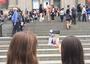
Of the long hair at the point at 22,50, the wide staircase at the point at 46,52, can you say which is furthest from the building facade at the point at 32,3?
the long hair at the point at 22,50

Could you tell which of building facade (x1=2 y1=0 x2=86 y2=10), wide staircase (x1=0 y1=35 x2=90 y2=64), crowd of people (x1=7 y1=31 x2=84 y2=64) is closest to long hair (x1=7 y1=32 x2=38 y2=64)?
crowd of people (x1=7 y1=31 x2=84 y2=64)

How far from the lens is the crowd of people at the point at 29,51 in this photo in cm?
355

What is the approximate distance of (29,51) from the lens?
3.59m

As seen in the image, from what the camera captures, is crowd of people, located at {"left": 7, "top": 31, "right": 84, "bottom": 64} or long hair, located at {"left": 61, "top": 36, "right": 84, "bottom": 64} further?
long hair, located at {"left": 61, "top": 36, "right": 84, "bottom": 64}

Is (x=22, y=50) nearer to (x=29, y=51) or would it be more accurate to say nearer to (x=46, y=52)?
(x=29, y=51)

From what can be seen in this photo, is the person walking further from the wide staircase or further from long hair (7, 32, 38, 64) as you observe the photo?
the wide staircase

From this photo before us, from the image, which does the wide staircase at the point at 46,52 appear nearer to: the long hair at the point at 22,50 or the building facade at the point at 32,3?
the long hair at the point at 22,50

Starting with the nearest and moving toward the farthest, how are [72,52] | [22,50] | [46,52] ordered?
1. [22,50]
2. [72,52]
3. [46,52]

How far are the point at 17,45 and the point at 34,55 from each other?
18cm

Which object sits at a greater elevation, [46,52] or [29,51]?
[29,51]

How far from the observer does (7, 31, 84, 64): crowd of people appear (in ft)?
11.6

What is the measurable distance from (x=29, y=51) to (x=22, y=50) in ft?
0.22

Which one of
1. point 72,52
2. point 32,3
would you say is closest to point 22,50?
A: point 72,52

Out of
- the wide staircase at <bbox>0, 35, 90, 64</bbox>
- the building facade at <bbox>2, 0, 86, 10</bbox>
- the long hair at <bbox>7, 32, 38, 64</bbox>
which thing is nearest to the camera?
the long hair at <bbox>7, 32, 38, 64</bbox>
